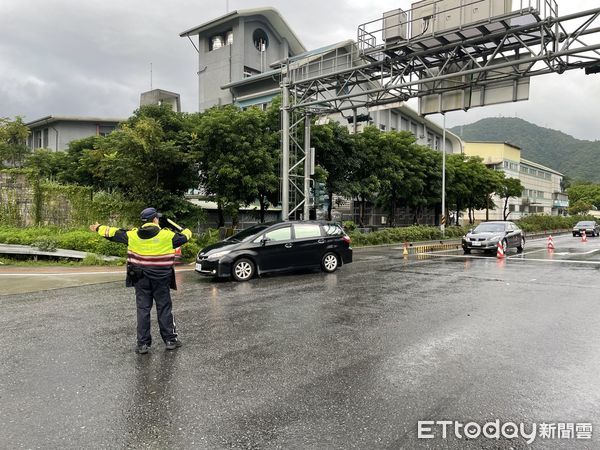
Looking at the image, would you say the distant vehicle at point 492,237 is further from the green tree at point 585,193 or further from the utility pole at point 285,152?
the green tree at point 585,193

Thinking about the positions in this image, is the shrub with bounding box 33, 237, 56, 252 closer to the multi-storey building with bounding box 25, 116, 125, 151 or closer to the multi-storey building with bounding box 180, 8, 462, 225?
the multi-storey building with bounding box 180, 8, 462, 225

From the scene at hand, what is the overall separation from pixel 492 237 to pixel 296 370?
1662cm

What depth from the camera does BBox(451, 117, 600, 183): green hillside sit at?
111625mm

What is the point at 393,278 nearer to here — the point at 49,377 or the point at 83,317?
the point at 83,317

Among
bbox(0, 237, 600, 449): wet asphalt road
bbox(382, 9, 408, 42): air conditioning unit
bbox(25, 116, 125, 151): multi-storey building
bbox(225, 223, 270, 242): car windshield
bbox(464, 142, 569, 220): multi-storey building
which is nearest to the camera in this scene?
bbox(0, 237, 600, 449): wet asphalt road

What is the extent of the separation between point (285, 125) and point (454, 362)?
47.4 feet

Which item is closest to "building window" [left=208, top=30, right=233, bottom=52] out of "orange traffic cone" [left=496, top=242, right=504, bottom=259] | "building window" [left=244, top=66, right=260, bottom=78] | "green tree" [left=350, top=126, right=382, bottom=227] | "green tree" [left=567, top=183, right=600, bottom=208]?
"building window" [left=244, top=66, right=260, bottom=78]

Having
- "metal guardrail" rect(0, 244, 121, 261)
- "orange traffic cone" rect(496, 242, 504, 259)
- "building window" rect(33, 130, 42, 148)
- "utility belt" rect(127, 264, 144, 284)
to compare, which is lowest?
"orange traffic cone" rect(496, 242, 504, 259)

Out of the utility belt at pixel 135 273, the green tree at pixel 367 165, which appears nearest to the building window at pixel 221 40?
the green tree at pixel 367 165

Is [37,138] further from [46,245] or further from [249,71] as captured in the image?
[46,245]

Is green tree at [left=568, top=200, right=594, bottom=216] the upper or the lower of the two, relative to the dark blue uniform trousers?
upper

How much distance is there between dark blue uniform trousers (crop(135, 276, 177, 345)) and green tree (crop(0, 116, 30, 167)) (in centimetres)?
2467

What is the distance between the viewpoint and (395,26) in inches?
588

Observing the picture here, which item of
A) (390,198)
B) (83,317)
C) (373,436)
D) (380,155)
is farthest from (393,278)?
(390,198)
